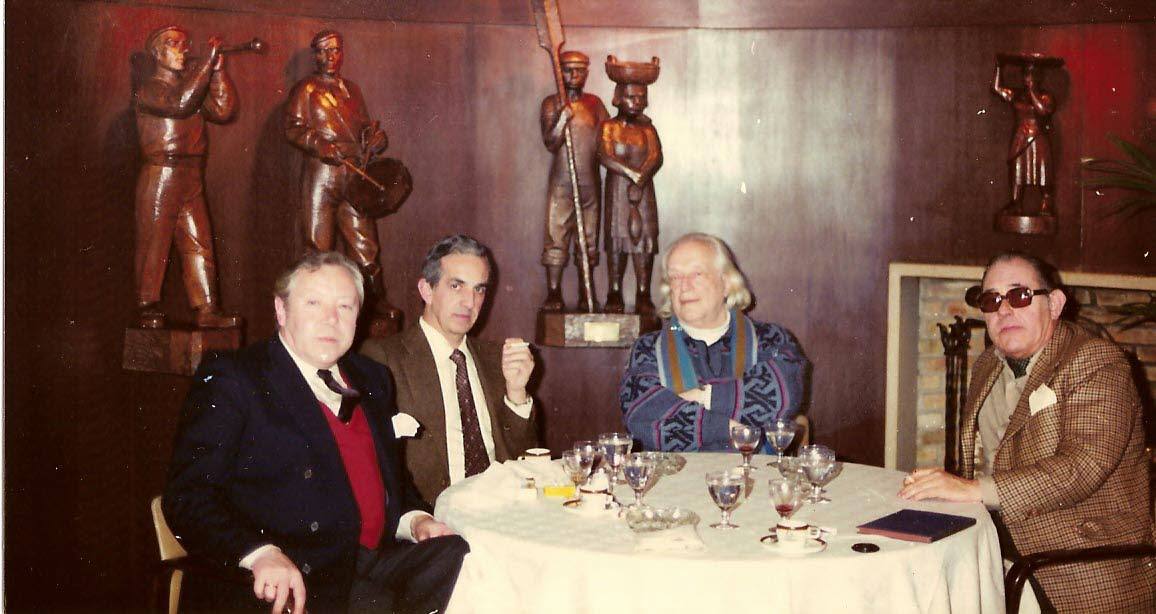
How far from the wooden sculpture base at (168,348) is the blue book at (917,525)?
96.4 inches

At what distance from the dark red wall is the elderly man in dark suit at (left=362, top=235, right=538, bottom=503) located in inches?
51.6

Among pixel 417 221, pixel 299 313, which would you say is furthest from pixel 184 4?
pixel 299 313

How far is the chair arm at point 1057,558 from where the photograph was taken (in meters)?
2.41

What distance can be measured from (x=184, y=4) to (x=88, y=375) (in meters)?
1.43

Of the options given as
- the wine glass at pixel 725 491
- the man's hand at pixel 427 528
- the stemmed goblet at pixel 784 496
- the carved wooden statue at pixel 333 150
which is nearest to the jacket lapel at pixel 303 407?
A: the man's hand at pixel 427 528

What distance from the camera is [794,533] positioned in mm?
2131

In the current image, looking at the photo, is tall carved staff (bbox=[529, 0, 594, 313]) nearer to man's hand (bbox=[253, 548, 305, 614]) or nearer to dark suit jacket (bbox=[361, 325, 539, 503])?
dark suit jacket (bbox=[361, 325, 539, 503])

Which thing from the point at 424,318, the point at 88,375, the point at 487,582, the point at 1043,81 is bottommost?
the point at 487,582

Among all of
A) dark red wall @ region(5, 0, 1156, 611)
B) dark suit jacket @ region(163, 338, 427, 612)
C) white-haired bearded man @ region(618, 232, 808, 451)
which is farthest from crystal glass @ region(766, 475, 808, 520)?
dark red wall @ region(5, 0, 1156, 611)

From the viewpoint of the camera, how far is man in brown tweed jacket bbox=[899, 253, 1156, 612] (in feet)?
8.58

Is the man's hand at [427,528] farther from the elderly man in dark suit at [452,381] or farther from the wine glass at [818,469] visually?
the wine glass at [818,469]

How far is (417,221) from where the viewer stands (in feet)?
15.6

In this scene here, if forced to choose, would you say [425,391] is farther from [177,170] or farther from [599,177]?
[599,177]

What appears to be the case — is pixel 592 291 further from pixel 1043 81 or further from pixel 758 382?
pixel 1043 81
